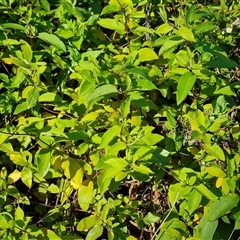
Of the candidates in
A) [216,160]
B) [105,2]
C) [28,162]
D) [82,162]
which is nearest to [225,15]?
[105,2]

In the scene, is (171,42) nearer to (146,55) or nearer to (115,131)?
(146,55)

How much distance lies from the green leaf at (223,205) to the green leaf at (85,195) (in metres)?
0.42

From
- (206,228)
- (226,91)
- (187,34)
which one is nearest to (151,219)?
(206,228)

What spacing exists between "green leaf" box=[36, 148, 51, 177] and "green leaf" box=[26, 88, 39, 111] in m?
0.19

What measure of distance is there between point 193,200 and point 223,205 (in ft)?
0.34

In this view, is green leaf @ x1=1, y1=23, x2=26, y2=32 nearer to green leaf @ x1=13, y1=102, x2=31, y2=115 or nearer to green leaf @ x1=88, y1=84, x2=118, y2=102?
green leaf @ x1=13, y1=102, x2=31, y2=115

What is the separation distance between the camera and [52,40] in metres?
1.96

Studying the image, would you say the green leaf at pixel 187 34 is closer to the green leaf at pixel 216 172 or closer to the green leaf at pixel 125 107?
the green leaf at pixel 125 107

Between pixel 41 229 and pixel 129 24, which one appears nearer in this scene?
pixel 41 229

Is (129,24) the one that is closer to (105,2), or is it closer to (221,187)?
(105,2)

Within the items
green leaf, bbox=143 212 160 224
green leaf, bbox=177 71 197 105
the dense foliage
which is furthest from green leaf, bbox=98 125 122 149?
green leaf, bbox=143 212 160 224

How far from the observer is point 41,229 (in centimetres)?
170

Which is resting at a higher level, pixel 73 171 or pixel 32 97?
pixel 32 97

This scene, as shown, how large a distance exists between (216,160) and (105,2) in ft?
3.56
